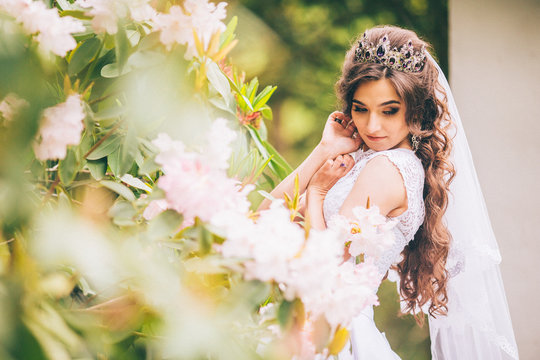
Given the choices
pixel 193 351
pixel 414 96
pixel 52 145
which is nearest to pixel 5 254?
pixel 52 145

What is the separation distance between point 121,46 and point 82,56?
0.27 feet

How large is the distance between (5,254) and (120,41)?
318mm

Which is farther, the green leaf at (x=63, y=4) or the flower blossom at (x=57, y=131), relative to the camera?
the green leaf at (x=63, y=4)

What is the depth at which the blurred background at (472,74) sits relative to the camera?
240cm

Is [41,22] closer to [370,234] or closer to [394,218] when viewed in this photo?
[370,234]

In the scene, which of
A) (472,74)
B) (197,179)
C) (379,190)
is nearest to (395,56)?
(379,190)

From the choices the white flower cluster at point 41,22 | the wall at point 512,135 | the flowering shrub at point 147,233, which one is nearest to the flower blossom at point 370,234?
the flowering shrub at point 147,233

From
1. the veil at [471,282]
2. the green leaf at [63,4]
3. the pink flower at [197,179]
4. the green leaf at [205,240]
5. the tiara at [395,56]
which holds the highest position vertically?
the tiara at [395,56]

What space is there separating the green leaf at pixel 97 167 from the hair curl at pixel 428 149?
88 cm

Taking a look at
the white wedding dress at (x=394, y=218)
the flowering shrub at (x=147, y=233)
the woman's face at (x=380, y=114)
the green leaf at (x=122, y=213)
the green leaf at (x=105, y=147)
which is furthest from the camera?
the woman's face at (x=380, y=114)

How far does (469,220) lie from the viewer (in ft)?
4.89

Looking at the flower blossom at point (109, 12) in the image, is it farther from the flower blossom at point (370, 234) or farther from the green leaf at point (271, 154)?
the green leaf at point (271, 154)

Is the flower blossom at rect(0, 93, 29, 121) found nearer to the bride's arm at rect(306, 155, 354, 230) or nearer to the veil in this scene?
the bride's arm at rect(306, 155, 354, 230)

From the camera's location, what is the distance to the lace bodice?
53.6 inches
